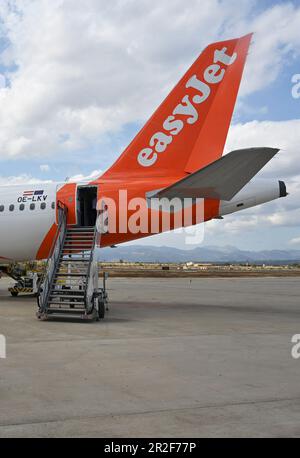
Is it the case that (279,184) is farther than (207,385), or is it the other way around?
(279,184)

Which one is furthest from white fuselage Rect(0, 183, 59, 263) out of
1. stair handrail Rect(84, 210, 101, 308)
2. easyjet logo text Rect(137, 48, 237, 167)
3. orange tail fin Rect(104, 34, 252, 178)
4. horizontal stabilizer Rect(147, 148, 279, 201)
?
horizontal stabilizer Rect(147, 148, 279, 201)

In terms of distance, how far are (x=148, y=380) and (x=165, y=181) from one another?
1186 cm

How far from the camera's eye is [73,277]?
618 inches

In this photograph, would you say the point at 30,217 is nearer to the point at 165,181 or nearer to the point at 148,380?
the point at 165,181

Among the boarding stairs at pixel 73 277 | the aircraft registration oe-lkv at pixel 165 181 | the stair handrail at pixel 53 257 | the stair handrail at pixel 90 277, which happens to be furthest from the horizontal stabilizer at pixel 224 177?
the stair handrail at pixel 53 257

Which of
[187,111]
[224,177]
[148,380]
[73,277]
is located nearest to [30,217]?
[73,277]

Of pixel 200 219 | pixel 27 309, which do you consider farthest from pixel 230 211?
pixel 27 309

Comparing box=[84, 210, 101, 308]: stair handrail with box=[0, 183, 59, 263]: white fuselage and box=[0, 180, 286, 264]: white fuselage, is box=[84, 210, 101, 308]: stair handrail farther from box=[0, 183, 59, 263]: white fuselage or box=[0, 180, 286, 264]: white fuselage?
box=[0, 183, 59, 263]: white fuselage

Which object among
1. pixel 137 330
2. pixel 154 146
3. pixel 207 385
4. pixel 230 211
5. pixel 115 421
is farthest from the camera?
pixel 154 146

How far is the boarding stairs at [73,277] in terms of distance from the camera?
575 inches

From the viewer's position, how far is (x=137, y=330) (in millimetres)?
12438

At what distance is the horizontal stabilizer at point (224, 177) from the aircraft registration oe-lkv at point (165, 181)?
0.13 m
